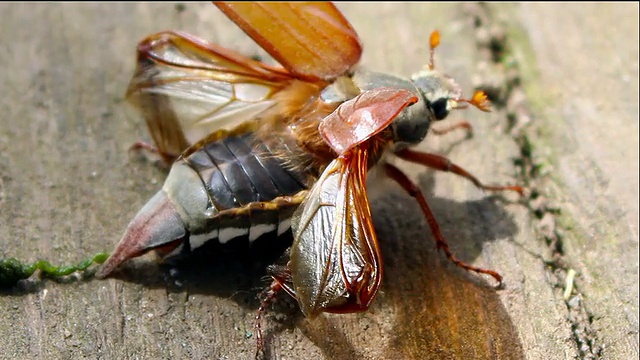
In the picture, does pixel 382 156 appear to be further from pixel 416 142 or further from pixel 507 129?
pixel 507 129

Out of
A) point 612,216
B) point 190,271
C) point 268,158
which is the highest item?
point 268,158

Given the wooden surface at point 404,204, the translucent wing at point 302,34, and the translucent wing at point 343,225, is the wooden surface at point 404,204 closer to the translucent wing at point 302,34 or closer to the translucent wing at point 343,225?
the translucent wing at point 343,225

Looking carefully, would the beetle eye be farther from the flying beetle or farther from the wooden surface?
the wooden surface

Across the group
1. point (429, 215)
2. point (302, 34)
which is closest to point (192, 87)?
point (302, 34)

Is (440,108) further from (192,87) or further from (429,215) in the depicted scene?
(192,87)

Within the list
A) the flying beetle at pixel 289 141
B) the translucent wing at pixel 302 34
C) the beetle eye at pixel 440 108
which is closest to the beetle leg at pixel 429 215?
the flying beetle at pixel 289 141

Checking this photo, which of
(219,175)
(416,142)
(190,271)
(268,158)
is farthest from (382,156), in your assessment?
(190,271)

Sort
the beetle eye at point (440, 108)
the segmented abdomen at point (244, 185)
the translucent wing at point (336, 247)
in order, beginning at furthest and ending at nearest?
1. the beetle eye at point (440, 108)
2. the segmented abdomen at point (244, 185)
3. the translucent wing at point (336, 247)
